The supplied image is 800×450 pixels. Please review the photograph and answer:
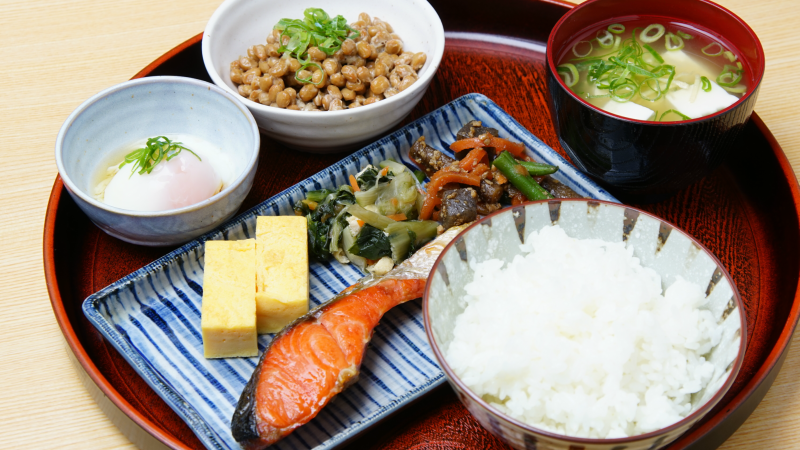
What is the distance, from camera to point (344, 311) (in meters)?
2.32

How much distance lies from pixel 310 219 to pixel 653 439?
1615 millimetres

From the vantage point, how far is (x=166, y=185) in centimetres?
268

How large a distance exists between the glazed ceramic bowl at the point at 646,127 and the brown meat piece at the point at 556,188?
0.12 meters

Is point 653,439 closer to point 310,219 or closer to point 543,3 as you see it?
point 310,219

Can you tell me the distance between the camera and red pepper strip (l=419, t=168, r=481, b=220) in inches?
109

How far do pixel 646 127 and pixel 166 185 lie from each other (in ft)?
6.26

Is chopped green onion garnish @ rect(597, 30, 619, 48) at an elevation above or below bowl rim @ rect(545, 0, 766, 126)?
below

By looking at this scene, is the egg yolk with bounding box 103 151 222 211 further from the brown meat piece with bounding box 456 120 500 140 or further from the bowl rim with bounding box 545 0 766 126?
the bowl rim with bounding box 545 0 766 126

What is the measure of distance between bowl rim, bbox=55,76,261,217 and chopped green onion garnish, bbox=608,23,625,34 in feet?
5.26

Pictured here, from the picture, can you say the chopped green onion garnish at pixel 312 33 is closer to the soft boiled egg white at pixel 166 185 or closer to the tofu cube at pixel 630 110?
the soft boiled egg white at pixel 166 185

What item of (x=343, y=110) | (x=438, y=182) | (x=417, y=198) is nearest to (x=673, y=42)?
(x=438, y=182)

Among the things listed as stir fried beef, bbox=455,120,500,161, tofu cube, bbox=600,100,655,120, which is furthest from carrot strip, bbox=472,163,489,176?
tofu cube, bbox=600,100,655,120

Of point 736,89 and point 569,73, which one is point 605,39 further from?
point 736,89

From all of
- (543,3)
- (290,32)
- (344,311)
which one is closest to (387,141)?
(290,32)
